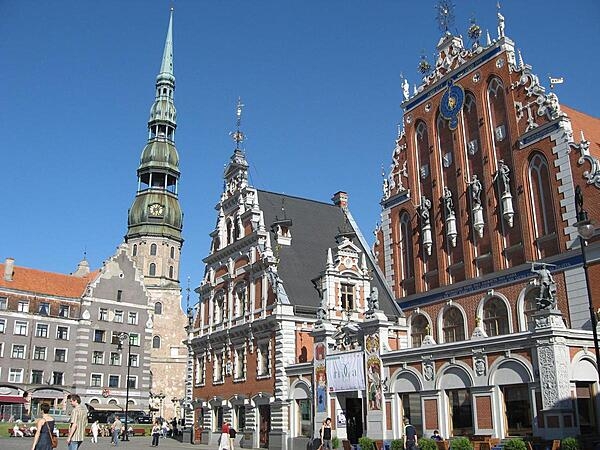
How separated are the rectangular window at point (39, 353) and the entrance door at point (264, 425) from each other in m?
32.6

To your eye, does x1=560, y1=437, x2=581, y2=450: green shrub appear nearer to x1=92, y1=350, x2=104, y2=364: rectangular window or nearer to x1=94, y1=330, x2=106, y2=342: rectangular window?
x1=92, y1=350, x2=104, y2=364: rectangular window

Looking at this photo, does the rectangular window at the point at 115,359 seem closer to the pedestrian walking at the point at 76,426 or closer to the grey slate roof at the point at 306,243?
the grey slate roof at the point at 306,243

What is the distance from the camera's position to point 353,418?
3106cm

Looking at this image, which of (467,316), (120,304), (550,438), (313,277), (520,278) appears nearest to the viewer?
(550,438)

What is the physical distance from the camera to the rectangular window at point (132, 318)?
6781cm

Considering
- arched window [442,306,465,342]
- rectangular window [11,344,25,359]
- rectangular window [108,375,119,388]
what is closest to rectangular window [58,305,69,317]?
rectangular window [11,344,25,359]

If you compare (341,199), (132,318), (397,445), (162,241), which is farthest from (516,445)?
(162,241)

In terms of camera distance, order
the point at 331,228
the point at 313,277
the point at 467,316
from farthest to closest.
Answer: the point at 331,228 < the point at 313,277 < the point at 467,316

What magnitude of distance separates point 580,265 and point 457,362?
615 cm

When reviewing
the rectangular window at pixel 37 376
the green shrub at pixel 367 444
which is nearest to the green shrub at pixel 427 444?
the green shrub at pixel 367 444

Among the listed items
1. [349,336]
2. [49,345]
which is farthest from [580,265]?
[49,345]

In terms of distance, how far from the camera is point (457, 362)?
2498cm

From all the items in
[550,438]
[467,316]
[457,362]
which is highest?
[467,316]

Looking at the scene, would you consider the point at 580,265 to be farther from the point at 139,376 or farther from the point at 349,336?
the point at 139,376
